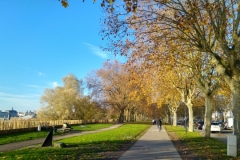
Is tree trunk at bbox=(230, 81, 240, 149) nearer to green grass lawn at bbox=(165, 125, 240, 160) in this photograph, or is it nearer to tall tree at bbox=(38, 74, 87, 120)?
green grass lawn at bbox=(165, 125, 240, 160)

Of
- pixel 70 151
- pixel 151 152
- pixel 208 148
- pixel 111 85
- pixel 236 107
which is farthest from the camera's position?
pixel 111 85

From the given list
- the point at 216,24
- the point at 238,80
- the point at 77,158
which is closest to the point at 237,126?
the point at 238,80

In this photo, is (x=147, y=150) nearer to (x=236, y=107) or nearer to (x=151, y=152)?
(x=151, y=152)

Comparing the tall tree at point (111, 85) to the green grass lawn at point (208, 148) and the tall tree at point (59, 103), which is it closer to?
the tall tree at point (59, 103)

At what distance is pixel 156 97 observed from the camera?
4250cm

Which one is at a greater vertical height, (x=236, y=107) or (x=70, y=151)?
(x=236, y=107)

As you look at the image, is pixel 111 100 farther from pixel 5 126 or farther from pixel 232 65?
pixel 232 65

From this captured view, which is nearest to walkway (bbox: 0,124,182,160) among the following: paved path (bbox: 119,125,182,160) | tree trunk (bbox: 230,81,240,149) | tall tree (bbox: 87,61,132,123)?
paved path (bbox: 119,125,182,160)

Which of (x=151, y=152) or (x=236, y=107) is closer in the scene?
(x=151, y=152)

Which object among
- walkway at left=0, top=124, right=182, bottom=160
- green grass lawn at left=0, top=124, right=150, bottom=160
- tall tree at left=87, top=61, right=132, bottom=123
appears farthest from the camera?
tall tree at left=87, top=61, right=132, bottom=123

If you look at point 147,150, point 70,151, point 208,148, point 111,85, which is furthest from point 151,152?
point 111,85

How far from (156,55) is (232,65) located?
441 cm

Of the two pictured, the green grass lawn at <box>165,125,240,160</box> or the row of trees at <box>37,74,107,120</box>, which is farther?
the row of trees at <box>37,74,107,120</box>

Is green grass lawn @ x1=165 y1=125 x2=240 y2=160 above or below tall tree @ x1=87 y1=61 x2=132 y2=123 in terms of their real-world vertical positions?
below
